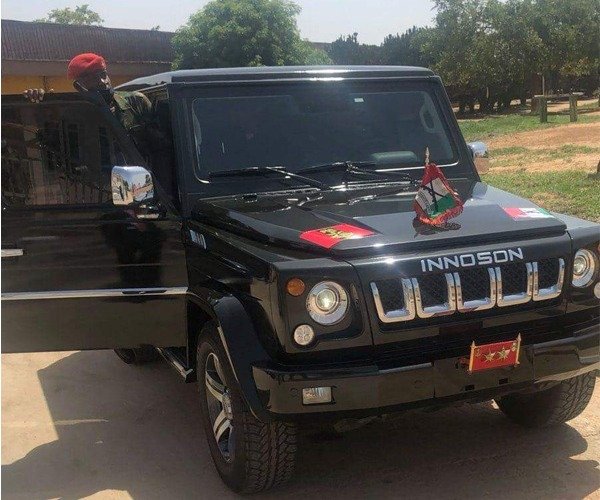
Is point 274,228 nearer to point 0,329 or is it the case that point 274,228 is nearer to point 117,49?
point 0,329

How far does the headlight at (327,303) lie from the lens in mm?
3053

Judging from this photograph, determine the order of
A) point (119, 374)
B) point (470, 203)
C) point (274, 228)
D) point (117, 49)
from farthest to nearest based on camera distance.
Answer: point (117, 49) < point (119, 374) < point (470, 203) < point (274, 228)

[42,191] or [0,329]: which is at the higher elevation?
[42,191]

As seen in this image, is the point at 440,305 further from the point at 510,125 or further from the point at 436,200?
the point at 510,125

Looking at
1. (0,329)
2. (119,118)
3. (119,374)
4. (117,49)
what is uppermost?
(117,49)

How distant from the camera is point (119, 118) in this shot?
4.45m

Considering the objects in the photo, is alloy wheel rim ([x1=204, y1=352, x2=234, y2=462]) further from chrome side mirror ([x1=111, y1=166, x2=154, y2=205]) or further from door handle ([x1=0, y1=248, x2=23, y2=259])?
door handle ([x1=0, y1=248, x2=23, y2=259])

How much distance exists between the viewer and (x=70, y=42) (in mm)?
26141

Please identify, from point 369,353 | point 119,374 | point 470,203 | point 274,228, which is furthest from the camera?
point 119,374

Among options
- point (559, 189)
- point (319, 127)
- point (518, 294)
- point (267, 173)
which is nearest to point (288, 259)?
point (518, 294)

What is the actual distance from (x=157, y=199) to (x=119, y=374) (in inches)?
72.8

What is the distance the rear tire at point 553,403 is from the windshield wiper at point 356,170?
125 cm

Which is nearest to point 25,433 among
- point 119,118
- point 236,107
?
point 119,118

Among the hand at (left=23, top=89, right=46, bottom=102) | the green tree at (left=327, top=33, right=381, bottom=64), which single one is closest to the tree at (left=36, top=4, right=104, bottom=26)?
the green tree at (left=327, top=33, right=381, bottom=64)
